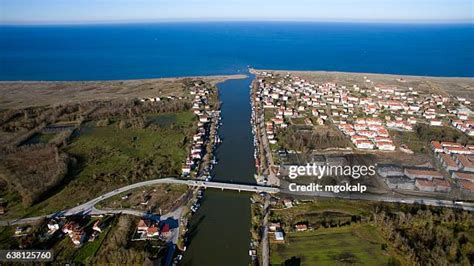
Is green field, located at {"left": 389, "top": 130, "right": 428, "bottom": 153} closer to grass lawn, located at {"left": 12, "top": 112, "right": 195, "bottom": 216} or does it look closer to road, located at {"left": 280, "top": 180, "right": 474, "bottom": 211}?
road, located at {"left": 280, "top": 180, "right": 474, "bottom": 211}

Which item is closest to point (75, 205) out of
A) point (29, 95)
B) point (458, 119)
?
point (29, 95)

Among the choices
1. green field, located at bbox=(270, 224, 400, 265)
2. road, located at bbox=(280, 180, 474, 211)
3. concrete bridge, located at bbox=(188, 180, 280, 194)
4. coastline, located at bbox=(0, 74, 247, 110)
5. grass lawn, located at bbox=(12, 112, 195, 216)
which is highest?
coastline, located at bbox=(0, 74, 247, 110)

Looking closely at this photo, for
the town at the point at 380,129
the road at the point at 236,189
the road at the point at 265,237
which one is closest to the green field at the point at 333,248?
the road at the point at 265,237

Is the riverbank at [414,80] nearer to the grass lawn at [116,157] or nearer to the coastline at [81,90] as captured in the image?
the coastline at [81,90]

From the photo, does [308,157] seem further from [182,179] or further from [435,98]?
[435,98]

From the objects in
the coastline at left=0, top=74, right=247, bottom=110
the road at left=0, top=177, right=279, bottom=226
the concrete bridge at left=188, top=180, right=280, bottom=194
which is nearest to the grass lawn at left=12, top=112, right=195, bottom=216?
the road at left=0, top=177, right=279, bottom=226

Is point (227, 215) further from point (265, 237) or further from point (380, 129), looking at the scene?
point (380, 129)
